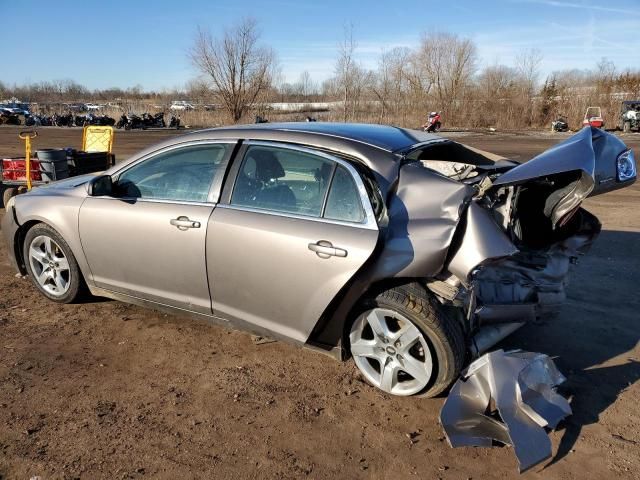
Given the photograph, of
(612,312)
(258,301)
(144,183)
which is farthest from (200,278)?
(612,312)

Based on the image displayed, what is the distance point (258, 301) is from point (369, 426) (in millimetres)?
1088

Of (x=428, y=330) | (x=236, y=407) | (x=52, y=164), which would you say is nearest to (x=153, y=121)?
(x=52, y=164)

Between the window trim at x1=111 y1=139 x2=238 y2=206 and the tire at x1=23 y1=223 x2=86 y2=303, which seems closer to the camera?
the window trim at x1=111 y1=139 x2=238 y2=206

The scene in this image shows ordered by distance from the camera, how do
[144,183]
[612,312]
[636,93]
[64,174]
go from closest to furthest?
[144,183] < [612,312] < [64,174] < [636,93]

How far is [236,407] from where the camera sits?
3.26 meters

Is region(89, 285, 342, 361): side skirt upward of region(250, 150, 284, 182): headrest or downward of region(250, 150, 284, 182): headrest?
downward

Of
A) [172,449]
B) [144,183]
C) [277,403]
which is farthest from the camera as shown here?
[144,183]

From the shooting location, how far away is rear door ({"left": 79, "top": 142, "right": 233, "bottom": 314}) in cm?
374

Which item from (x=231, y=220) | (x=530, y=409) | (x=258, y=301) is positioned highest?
(x=231, y=220)

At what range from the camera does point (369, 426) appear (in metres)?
3.09

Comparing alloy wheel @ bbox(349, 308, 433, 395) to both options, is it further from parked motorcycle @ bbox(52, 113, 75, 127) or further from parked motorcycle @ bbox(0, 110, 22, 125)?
parked motorcycle @ bbox(0, 110, 22, 125)

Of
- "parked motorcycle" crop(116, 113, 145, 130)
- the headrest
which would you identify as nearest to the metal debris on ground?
the headrest

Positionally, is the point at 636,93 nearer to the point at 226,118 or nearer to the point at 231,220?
the point at 226,118

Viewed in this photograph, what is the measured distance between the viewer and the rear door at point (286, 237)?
3191mm
